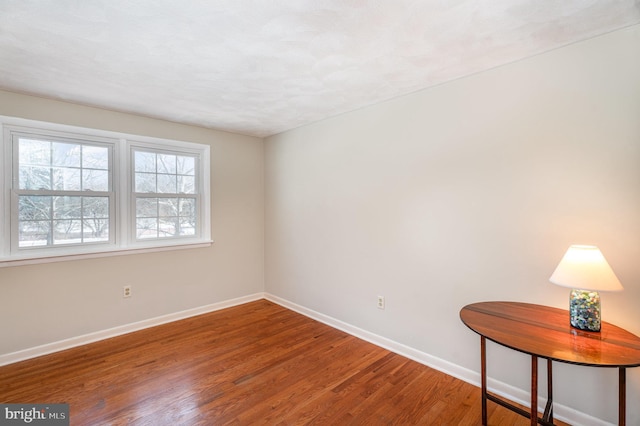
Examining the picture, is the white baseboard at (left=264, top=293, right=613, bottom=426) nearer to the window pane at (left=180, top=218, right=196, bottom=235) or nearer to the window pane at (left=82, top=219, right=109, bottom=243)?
the window pane at (left=180, top=218, right=196, bottom=235)

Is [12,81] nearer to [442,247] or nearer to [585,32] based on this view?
[442,247]

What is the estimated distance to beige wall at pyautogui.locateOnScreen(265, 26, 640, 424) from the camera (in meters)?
1.69

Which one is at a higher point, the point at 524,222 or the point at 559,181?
the point at 559,181

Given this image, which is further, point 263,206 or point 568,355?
point 263,206

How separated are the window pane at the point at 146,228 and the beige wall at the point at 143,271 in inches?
9.1

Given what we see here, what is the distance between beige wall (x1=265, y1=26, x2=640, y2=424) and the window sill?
1.51 m

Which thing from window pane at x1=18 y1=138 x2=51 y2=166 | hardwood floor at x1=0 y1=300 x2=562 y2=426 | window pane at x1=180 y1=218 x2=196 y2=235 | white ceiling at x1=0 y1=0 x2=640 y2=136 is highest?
white ceiling at x1=0 y1=0 x2=640 y2=136

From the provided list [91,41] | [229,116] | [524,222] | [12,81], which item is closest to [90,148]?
[12,81]

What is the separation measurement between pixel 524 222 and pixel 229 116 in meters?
2.89

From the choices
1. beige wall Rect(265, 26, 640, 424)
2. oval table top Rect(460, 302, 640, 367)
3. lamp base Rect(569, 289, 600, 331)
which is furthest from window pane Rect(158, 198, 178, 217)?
lamp base Rect(569, 289, 600, 331)

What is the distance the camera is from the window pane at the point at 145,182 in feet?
10.7

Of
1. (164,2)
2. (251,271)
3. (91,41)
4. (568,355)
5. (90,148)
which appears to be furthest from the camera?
(251,271)

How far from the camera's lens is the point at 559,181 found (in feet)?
6.09

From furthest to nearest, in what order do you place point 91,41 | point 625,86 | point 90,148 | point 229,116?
point 229,116 → point 90,148 → point 91,41 → point 625,86
